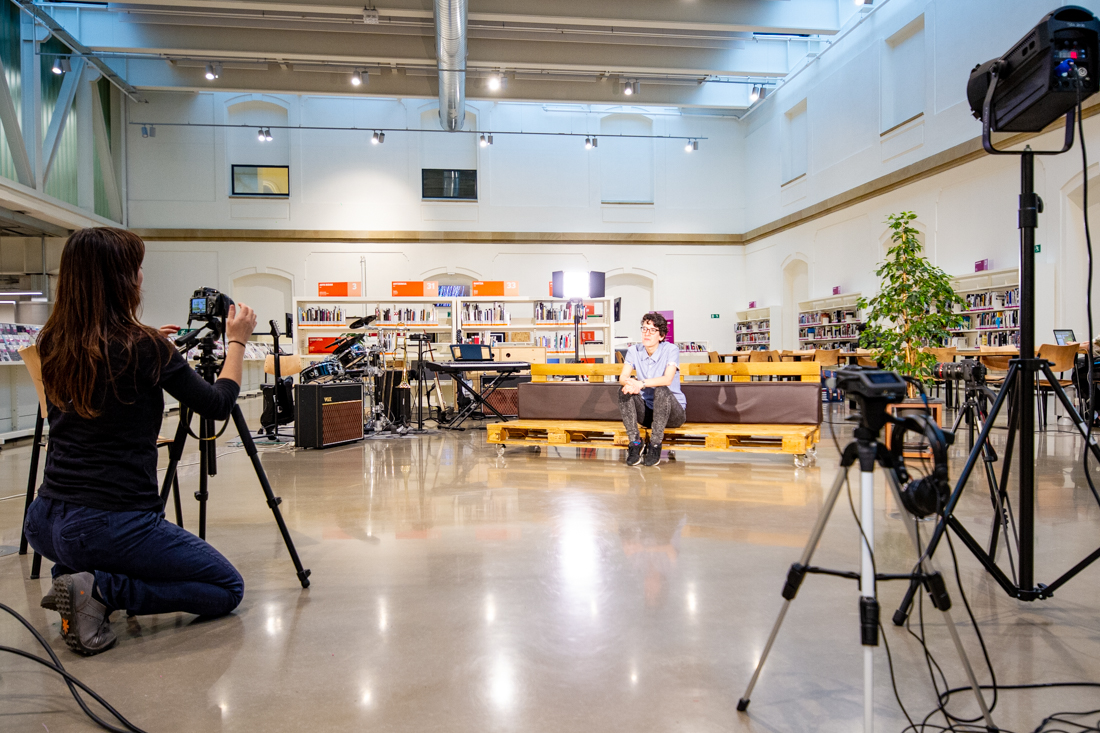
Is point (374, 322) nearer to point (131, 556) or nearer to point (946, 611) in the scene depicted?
point (131, 556)

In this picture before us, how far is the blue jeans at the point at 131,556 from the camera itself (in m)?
1.80

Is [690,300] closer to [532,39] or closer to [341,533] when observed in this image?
[532,39]

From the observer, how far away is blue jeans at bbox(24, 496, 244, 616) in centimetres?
180

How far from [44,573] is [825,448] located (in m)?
5.24

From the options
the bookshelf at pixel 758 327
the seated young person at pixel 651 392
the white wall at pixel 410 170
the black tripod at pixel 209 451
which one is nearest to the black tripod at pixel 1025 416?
the black tripod at pixel 209 451

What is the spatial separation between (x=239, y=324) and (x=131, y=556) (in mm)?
713

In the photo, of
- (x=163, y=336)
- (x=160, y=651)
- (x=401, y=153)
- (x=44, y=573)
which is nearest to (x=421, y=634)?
(x=160, y=651)

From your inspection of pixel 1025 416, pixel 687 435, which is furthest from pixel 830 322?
pixel 1025 416

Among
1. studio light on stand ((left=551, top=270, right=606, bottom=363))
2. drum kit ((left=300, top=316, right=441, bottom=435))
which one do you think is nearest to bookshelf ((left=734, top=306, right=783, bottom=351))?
studio light on stand ((left=551, top=270, right=606, bottom=363))

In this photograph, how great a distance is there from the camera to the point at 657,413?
4.62 meters

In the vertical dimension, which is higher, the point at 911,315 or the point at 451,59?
the point at 451,59

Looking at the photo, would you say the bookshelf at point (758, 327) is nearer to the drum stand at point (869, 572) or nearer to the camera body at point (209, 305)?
the camera body at point (209, 305)

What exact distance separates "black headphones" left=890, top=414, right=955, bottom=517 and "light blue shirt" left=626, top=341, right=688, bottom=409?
3268 millimetres

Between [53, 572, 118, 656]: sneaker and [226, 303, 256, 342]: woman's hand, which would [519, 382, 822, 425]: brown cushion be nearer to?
[226, 303, 256, 342]: woman's hand
